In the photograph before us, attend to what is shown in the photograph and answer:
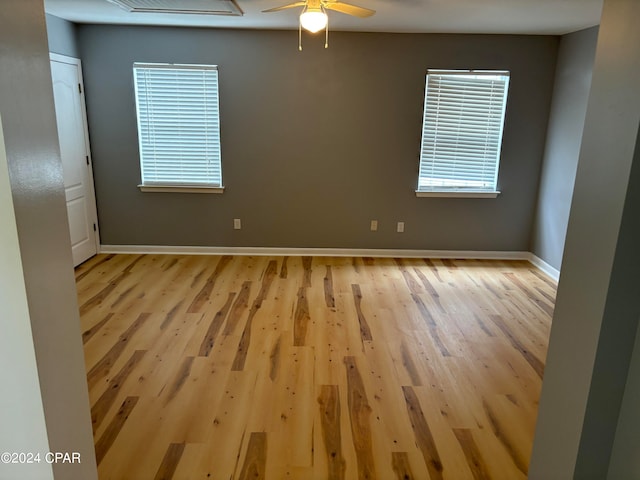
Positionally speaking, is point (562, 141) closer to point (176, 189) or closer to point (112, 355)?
point (176, 189)

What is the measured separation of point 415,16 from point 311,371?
3177 mm

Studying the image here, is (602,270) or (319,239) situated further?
(319,239)

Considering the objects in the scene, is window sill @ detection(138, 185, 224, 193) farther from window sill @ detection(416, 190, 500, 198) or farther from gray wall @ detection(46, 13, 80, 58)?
window sill @ detection(416, 190, 500, 198)

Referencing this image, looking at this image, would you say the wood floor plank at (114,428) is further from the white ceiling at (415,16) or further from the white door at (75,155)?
the white ceiling at (415,16)

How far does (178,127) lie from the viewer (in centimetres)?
498

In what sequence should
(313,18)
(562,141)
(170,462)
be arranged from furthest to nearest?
(562,141), (313,18), (170,462)

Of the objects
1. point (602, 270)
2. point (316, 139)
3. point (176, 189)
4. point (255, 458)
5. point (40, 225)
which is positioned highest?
point (316, 139)

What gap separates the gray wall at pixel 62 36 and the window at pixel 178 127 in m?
0.62

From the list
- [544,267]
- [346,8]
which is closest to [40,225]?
[346,8]

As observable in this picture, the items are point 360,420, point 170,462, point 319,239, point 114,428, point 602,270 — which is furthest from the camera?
point 319,239

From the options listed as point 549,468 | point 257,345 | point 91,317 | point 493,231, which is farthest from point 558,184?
point 91,317

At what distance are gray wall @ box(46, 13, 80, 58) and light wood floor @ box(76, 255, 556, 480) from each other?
2.26 meters

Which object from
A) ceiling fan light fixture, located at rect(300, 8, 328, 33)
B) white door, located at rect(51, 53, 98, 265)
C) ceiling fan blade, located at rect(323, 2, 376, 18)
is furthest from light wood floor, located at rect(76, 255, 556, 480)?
ceiling fan blade, located at rect(323, 2, 376, 18)

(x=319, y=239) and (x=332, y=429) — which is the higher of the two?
(x=319, y=239)
